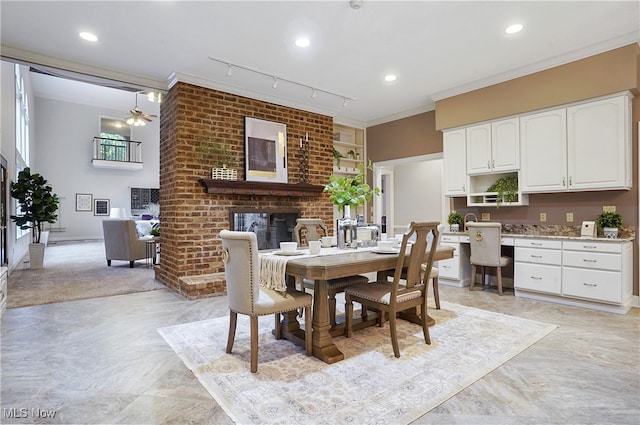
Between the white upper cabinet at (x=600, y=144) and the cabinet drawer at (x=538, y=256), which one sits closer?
the white upper cabinet at (x=600, y=144)

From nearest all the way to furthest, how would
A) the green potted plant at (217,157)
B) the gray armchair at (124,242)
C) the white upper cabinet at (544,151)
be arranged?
the white upper cabinet at (544,151)
the green potted plant at (217,157)
the gray armchair at (124,242)

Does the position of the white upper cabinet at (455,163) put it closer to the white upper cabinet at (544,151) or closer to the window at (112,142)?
the white upper cabinet at (544,151)

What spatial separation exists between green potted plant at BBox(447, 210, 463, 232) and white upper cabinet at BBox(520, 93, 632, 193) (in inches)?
38.9

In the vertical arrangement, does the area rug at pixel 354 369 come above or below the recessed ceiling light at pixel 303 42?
below

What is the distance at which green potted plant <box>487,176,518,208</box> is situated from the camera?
4.42 metres

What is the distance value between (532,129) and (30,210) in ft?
26.1

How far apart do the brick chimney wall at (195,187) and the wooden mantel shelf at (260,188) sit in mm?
→ 162

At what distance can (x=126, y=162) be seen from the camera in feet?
40.6

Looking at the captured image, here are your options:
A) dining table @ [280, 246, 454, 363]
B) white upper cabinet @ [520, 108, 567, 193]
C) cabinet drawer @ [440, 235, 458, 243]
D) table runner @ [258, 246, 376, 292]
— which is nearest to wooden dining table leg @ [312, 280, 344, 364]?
dining table @ [280, 246, 454, 363]

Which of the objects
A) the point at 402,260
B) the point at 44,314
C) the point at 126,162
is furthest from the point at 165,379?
the point at 126,162

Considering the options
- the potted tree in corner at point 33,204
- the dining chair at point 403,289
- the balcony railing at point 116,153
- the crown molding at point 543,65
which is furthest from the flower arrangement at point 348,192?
the balcony railing at point 116,153

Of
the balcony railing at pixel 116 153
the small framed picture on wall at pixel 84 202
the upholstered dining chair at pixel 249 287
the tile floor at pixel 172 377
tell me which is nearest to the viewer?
the tile floor at pixel 172 377

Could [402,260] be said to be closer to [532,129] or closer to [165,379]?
[165,379]

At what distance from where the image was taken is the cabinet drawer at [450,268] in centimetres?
476
